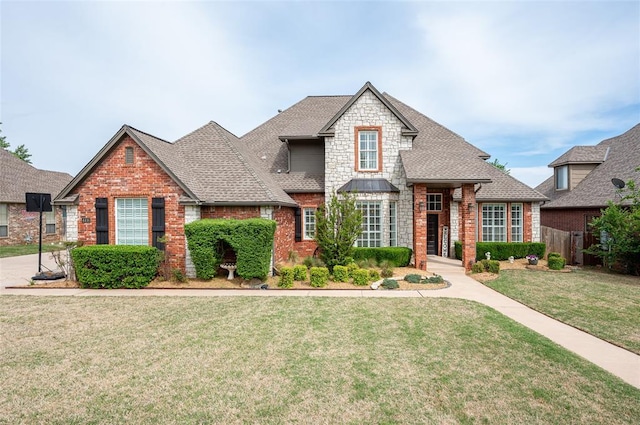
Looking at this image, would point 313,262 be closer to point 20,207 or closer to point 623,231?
point 623,231

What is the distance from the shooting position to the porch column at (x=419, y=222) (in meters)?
15.2

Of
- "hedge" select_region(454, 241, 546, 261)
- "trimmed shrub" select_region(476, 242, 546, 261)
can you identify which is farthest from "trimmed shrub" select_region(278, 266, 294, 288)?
Answer: "trimmed shrub" select_region(476, 242, 546, 261)

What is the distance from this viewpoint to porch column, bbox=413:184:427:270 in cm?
1518

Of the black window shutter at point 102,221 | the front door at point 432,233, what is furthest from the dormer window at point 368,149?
the black window shutter at point 102,221

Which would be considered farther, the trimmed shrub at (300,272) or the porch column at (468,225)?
the porch column at (468,225)

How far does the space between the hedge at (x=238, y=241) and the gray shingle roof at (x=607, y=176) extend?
56.0 feet

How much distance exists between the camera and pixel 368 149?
17.1 meters

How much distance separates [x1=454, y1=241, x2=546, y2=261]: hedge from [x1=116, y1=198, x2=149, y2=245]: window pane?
15.0 m

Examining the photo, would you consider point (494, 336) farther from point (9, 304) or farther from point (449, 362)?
point (9, 304)

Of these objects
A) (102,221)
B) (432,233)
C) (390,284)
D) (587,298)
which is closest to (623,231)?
(587,298)

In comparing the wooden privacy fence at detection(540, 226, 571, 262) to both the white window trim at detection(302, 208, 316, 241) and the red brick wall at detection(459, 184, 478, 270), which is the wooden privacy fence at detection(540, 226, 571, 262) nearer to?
the red brick wall at detection(459, 184, 478, 270)

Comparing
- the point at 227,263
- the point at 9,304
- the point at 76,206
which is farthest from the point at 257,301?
the point at 76,206

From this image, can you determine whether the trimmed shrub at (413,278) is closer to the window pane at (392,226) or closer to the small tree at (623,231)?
the window pane at (392,226)

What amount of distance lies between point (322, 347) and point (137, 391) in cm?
327
